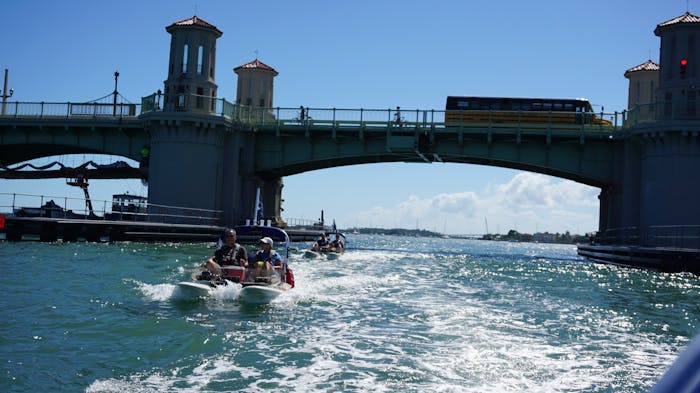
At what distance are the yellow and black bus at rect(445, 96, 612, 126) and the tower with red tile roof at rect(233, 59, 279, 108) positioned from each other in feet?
74.2

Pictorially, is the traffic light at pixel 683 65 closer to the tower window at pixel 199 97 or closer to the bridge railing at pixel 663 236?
the bridge railing at pixel 663 236

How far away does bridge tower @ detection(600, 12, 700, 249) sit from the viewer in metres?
43.7

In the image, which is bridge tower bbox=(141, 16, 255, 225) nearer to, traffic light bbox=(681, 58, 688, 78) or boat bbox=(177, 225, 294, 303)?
traffic light bbox=(681, 58, 688, 78)

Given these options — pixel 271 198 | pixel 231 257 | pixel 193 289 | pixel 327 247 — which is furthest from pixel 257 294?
pixel 271 198

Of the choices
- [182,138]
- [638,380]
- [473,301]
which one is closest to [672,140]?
[473,301]

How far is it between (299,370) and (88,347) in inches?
140

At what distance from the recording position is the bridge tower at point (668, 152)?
43.7m

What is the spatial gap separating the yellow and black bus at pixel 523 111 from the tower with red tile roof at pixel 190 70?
1770 centimetres

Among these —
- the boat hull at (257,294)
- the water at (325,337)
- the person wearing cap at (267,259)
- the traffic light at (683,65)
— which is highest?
the traffic light at (683,65)

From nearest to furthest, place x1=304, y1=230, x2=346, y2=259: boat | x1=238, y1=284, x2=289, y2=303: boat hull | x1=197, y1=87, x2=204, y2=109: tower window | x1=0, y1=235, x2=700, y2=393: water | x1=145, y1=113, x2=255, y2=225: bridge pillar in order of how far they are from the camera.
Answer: x1=0, y1=235, x2=700, y2=393: water
x1=238, y1=284, x2=289, y2=303: boat hull
x1=304, y1=230, x2=346, y2=259: boat
x1=145, y1=113, x2=255, y2=225: bridge pillar
x1=197, y1=87, x2=204, y2=109: tower window

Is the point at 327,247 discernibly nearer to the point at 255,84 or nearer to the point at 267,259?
the point at 267,259

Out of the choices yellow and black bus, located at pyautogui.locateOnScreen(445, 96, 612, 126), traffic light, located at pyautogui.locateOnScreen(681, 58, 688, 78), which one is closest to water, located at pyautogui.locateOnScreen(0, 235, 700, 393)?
traffic light, located at pyautogui.locateOnScreen(681, 58, 688, 78)

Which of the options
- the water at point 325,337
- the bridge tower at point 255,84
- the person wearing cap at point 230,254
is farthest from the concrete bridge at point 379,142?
the person wearing cap at point 230,254

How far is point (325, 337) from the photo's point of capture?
13617 millimetres
